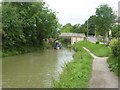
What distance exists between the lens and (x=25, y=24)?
46.6 m

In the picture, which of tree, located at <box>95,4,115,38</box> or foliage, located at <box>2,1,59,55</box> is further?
tree, located at <box>95,4,115,38</box>

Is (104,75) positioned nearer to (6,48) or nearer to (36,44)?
(6,48)

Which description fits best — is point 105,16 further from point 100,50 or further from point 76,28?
point 76,28

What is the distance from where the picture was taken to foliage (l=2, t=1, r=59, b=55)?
40156 millimetres

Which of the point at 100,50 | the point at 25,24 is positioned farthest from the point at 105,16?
the point at 25,24

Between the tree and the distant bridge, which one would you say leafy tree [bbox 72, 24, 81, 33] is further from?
the tree

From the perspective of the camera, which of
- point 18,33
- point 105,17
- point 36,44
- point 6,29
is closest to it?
point 6,29

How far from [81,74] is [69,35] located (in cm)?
7145

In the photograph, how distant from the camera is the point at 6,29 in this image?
129 feet

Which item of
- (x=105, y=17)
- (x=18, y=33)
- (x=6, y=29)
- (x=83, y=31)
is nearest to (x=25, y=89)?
(x=6, y=29)

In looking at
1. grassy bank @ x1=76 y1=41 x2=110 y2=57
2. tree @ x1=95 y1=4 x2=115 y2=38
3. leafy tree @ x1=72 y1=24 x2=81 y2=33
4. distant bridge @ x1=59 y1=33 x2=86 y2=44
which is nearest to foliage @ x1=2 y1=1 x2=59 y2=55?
tree @ x1=95 y1=4 x2=115 y2=38

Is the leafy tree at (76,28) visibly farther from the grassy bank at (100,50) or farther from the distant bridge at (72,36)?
the grassy bank at (100,50)

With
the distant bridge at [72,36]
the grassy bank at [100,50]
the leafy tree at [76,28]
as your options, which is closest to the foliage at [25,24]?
the grassy bank at [100,50]

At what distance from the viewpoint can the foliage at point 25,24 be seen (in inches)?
1581
